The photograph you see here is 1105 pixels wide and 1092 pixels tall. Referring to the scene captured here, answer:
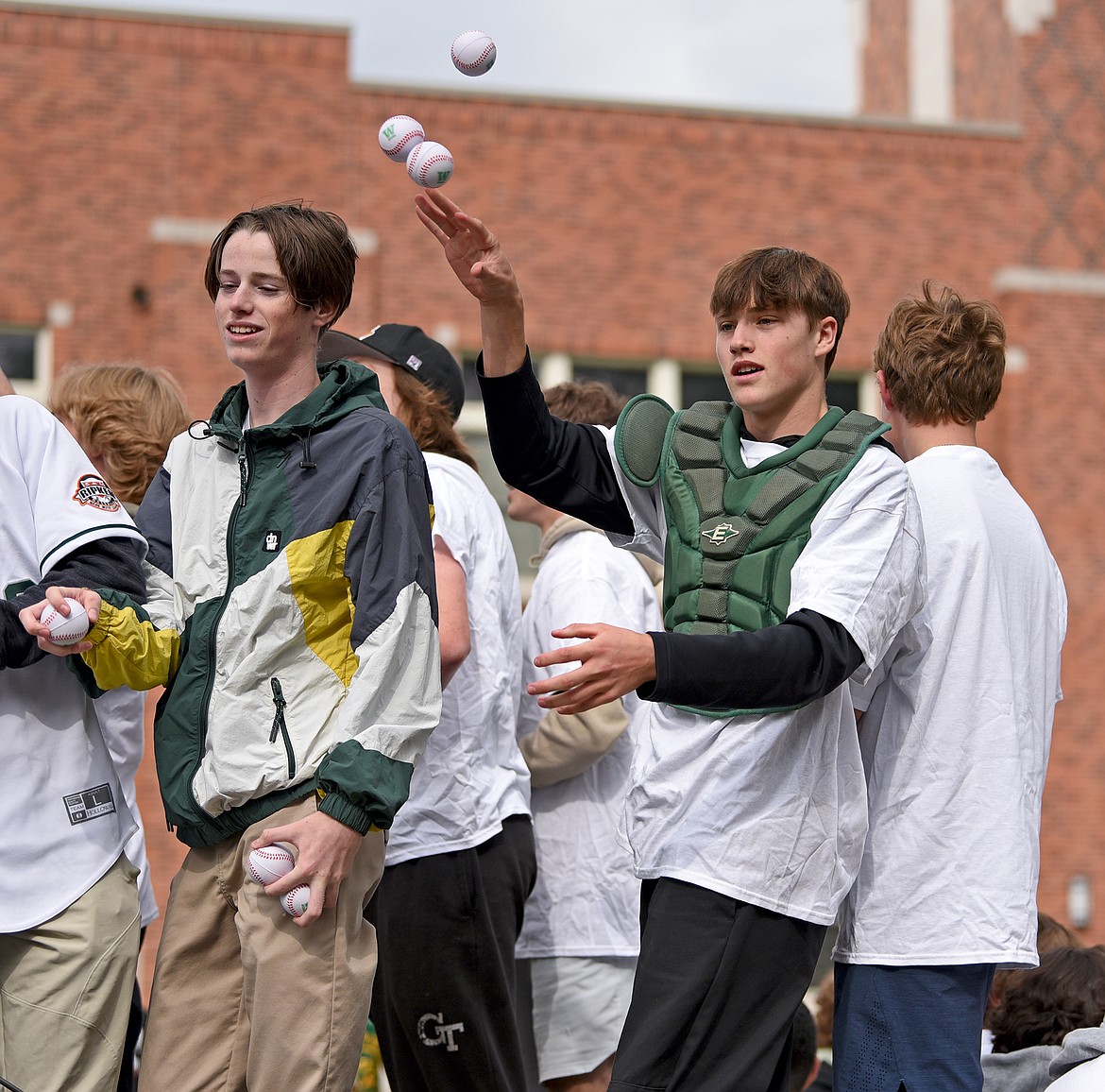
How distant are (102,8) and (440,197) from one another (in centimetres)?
1309

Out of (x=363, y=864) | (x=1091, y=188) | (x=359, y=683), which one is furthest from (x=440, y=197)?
(x=1091, y=188)

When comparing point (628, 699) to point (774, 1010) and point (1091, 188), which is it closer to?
point (774, 1010)

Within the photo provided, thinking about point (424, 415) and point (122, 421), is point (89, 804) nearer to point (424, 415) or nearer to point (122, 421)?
point (122, 421)

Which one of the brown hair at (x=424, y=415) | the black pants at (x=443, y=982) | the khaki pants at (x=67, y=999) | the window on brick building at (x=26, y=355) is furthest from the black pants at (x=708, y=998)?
the window on brick building at (x=26, y=355)

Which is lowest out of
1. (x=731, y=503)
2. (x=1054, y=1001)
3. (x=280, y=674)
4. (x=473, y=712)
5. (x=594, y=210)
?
(x=1054, y=1001)

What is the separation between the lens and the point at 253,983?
2.82m

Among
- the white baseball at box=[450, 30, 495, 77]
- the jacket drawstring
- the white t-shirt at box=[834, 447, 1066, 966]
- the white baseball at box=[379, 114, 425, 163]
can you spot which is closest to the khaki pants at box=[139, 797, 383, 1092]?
the jacket drawstring

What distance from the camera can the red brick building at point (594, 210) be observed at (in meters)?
14.4

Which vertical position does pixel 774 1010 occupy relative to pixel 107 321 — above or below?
below

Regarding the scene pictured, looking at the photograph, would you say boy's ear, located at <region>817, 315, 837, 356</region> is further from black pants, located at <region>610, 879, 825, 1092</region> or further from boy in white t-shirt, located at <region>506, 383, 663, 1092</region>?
boy in white t-shirt, located at <region>506, 383, 663, 1092</region>

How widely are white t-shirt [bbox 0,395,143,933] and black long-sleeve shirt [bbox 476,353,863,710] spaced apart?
0.81 m

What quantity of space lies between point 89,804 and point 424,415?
5.03ft

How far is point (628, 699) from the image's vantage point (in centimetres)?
479

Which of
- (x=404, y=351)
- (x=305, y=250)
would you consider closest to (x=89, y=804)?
(x=305, y=250)
